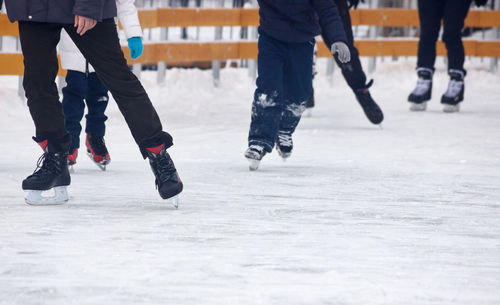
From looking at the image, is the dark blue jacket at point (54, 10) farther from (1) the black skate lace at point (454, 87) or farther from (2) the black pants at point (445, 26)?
(1) the black skate lace at point (454, 87)

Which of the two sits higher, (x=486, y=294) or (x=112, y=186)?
(x=486, y=294)

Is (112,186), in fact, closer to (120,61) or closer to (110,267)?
(120,61)

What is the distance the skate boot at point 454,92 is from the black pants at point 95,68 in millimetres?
4833

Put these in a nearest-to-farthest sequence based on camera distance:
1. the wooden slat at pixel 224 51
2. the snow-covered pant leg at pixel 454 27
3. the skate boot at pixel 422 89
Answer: the wooden slat at pixel 224 51 < the snow-covered pant leg at pixel 454 27 < the skate boot at pixel 422 89

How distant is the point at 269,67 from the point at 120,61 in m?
1.49

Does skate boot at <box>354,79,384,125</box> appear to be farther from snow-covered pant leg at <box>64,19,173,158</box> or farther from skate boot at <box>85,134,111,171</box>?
snow-covered pant leg at <box>64,19,173,158</box>

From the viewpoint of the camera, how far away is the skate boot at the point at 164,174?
387 centimetres

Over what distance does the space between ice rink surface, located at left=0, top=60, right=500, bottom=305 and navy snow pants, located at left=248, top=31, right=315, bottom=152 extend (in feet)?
0.68

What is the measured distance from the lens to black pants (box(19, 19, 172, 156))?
3.73 metres

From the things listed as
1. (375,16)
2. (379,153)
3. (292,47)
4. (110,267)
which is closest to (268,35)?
(292,47)

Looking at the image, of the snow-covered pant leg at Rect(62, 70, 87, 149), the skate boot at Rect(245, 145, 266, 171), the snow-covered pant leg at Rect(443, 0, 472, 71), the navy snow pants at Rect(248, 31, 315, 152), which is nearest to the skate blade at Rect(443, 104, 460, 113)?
the snow-covered pant leg at Rect(443, 0, 472, 71)

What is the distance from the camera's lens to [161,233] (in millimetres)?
3422

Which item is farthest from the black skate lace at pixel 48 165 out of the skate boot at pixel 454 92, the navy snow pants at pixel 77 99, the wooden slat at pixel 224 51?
the skate boot at pixel 454 92

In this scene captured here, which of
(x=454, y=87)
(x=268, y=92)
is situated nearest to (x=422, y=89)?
(x=454, y=87)
